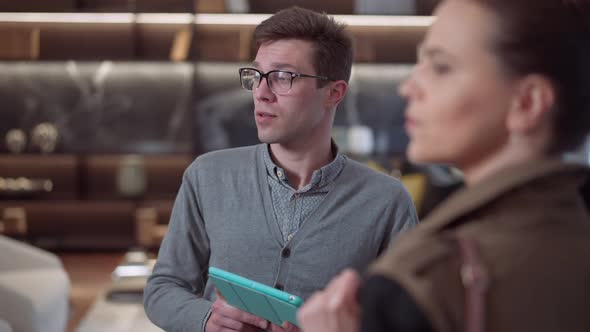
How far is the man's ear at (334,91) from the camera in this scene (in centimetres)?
154

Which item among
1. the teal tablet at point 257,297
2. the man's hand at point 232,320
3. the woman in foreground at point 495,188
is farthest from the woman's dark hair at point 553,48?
the man's hand at point 232,320

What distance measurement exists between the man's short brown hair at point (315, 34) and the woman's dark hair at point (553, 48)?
81 centimetres

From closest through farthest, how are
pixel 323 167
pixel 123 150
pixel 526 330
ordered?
pixel 526 330
pixel 323 167
pixel 123 150

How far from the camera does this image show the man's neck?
4.93ft

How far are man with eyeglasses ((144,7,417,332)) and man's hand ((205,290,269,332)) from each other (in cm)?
8

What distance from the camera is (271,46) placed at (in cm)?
149

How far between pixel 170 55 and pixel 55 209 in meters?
1.38

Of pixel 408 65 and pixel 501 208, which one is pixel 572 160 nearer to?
pixel 501 208

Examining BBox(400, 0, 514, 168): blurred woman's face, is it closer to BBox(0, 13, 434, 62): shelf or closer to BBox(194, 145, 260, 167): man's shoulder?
BBox(194, 145, 260, 167): man's shoulder

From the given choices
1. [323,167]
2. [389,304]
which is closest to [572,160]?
[389,304]

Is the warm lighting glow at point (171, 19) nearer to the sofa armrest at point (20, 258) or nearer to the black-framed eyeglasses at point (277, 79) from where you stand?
the sofa armrest at point (20, 258)

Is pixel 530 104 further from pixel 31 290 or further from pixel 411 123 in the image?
pixel 31 290

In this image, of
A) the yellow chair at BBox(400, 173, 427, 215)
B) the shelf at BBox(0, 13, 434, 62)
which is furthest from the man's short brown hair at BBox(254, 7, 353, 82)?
the shelf at BBox(0, 13, 434, 62)

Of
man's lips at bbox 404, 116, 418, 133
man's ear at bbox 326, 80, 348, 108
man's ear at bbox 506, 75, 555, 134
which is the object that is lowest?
man's ear at bbox 326, 80, 348, 108
